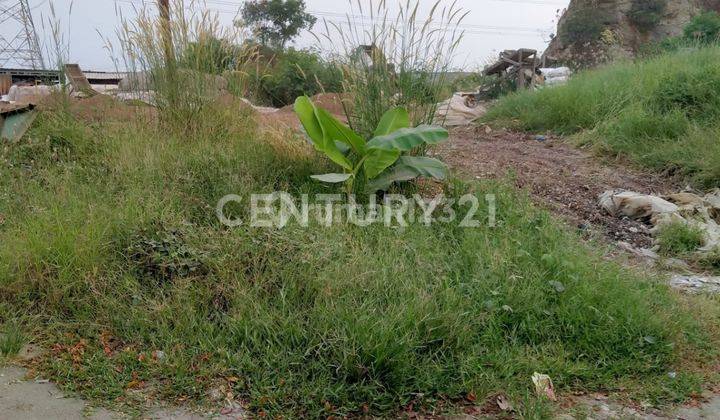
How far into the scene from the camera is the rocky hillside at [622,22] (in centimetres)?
2009

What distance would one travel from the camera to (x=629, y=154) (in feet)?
22.7

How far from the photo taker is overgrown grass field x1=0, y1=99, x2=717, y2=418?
2.73m

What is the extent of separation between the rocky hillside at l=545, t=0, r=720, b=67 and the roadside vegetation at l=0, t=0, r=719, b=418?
17.6m

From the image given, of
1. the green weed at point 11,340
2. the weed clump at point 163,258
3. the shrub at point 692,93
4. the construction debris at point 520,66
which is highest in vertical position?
the construction debris at point 520,66

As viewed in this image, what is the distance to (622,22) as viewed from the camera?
2056 centimetres

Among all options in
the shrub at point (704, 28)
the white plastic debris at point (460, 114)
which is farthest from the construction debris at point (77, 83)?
the shrub at point (704, 28)

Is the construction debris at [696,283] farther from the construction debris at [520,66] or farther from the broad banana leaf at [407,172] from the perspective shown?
the construction debris at [520,66]

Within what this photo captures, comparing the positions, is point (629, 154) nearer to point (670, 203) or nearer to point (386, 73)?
point (670, 203)

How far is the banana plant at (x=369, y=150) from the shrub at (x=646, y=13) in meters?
19.5

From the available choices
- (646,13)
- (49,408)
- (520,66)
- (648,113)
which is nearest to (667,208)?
(648,113)

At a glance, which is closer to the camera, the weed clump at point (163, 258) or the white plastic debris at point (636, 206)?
the weed clump at point (163, 258)

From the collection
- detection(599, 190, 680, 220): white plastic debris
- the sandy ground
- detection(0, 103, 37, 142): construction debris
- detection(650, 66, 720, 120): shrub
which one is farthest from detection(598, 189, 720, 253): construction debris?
detection(0, 103, 37, 142): construction debris

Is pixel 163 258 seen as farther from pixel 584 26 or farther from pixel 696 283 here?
pixel 584 26

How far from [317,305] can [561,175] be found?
155 inches
